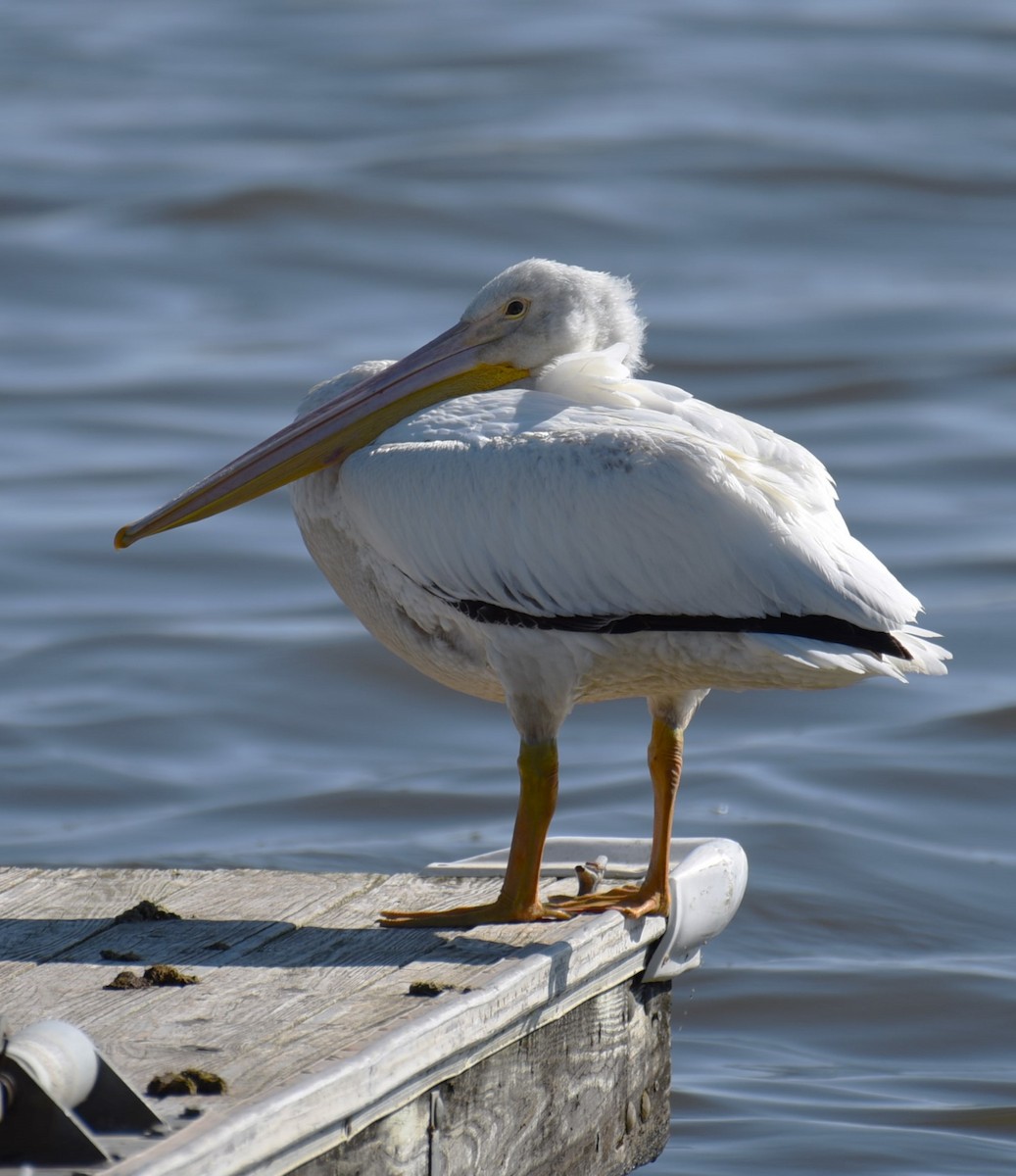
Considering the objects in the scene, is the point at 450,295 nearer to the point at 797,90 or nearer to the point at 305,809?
the point at 797,90

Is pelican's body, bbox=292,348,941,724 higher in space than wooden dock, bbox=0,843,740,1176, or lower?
higher

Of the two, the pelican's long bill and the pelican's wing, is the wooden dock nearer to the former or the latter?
the pelican's wing

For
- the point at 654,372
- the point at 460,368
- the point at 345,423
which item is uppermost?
the point at 654,372

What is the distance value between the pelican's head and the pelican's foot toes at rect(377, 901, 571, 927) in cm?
93

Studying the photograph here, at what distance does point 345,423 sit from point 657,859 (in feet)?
3.46

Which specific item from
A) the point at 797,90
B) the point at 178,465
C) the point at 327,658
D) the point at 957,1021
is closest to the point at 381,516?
the point at 957,1021

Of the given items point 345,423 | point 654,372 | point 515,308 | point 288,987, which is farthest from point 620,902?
point 654,372

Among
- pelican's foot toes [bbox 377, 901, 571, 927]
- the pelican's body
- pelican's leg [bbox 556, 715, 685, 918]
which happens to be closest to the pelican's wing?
the pelican's body

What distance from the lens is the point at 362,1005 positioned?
2.99 m

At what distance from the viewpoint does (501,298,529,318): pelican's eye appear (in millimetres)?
4137

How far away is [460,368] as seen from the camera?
416 cm

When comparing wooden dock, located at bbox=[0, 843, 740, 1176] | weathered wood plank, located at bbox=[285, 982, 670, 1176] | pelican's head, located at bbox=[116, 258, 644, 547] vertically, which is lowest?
weathered wood plank, located at bbox=[285, 982, 670, 1176]

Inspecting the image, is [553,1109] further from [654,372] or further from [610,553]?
[654,372]

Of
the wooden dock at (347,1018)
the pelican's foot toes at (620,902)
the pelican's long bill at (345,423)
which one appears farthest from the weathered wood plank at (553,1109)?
the pelican's long bill at (345,423)
